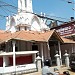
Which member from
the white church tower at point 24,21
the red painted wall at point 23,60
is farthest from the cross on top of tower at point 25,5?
the red painted wall at point 23,60

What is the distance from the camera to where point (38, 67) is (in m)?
18.2

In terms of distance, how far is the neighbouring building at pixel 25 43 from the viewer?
1756 centimetres

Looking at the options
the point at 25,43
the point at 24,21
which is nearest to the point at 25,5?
the point at 24,21

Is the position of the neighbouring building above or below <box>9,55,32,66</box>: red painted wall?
above

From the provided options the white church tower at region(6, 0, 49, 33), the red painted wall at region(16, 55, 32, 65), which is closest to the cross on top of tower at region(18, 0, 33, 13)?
the white church tower at region(6, 0, 49, 33)

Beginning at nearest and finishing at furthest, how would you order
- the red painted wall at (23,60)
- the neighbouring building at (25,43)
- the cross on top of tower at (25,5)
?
the neighbouring building at (25,43) < the red painted wall at (23,60) < the cross on top of tower at (25,5)

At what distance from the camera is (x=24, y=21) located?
1131 inches

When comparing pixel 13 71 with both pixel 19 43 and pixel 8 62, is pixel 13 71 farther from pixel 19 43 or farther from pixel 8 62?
pixel 19 43

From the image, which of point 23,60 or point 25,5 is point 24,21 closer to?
point 25,5

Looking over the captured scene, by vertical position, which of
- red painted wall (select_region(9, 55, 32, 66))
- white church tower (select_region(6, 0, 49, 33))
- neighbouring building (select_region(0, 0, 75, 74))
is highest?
white church tower (select_region(6, 0, 49, 33))

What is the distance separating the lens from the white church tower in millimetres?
28750

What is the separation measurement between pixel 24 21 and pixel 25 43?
6774mm

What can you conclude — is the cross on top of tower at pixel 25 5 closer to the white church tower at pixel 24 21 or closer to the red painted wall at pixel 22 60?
the white church tower at pixel 24 21

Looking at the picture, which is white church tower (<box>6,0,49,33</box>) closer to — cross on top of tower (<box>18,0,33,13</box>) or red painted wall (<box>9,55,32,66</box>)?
cross on top of tower (<box>18,0,33,13</box>)
